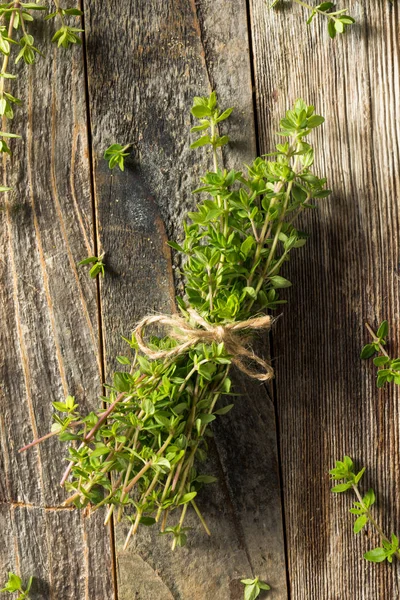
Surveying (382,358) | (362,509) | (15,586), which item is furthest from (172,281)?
(15,586)

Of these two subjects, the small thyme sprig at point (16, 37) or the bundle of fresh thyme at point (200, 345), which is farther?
the small thyme sprig at point (16, 37)

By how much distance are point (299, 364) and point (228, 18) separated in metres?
0.59

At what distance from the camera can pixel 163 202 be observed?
46.2 inches

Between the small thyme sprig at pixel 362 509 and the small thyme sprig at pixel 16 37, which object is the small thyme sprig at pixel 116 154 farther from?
the small thyme sprig at pixel 362 509

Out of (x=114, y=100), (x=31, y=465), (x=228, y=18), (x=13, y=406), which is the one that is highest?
(x=228, y=18)

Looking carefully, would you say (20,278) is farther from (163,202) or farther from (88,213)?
(163,202)

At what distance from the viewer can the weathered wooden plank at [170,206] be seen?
1163mm

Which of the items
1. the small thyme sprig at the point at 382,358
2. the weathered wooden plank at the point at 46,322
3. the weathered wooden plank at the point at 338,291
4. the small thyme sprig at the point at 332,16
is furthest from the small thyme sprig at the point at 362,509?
the small thyme sprig at the point at 332,16

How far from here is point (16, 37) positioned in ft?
3.96

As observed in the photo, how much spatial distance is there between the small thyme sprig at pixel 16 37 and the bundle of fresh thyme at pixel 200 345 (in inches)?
11.7

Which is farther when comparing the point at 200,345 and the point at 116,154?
the point at 116,154

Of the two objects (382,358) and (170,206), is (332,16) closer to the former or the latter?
(170,206)

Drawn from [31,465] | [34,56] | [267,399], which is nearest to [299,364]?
[267,399]

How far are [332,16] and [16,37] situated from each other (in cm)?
54
